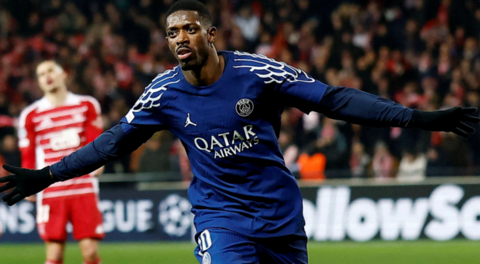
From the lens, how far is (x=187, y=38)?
4.21 metres

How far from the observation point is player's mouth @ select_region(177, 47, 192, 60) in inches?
166

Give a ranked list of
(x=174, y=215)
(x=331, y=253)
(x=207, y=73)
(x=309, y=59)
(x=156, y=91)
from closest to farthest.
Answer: (x=207, y=73) < (x=156, y=91) < (x=331, y=253) < (x=174, y=215) < (x=309, y=59)

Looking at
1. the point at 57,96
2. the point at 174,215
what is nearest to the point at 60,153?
the point at 57,96

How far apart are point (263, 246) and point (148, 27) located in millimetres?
14005

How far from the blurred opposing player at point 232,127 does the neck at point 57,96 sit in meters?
3.18

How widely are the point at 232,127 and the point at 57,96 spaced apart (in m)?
3.71

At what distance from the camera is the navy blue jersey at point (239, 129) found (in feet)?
13.9

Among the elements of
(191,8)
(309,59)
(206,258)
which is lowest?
(206,258)

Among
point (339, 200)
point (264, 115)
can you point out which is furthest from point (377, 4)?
point (264, 115)

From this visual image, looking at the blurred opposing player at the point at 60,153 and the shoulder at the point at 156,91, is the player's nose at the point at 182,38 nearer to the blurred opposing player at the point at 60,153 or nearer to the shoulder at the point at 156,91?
the shoulder at the point at 156,91

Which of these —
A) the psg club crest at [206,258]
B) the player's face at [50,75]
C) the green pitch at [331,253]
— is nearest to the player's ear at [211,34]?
the psg club crest at [206,258]

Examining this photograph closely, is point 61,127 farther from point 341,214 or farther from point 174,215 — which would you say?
point 341,214

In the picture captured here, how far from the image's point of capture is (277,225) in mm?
4312

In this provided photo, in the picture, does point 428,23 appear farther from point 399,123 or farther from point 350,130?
point 399,123
